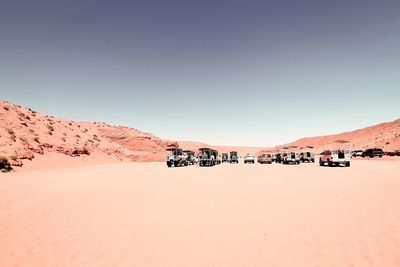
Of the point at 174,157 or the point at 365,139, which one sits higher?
the point at 365,139

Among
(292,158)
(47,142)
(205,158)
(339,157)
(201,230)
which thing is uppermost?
(47,142)

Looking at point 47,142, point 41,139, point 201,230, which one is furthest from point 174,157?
point 201,230

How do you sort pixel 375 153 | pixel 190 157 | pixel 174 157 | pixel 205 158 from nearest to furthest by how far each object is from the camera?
1. pixel 174 157
2. pixel 205 158
3. pixel 190 157
4. pixel 375 153

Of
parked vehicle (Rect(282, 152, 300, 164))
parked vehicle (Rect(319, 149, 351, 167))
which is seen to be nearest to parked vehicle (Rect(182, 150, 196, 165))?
parked vehicle (Rect(282, 152, 300, 164))

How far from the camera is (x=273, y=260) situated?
6.70 meters

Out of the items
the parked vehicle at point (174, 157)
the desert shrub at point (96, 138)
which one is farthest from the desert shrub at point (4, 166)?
the desert shrub at point (96, 138)

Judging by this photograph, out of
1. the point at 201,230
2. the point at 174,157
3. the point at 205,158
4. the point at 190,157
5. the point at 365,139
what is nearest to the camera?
the point at 201,230

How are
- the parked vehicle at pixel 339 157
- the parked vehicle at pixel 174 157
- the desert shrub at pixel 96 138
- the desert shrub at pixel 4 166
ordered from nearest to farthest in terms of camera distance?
1. the desert shrub at pixel 4 166
2. the parked vehicle at pixel 339 157
3. the parked vehicle at pixel 174 157
4. the desert shrub at pixel 96 138

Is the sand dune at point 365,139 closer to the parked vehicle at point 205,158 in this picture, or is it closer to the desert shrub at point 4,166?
the parked vehicle at point 205,158

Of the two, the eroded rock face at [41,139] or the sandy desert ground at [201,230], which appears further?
the eroded rock face at [41,139]

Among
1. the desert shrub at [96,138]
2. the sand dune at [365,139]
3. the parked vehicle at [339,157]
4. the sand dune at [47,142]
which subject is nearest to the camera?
the sand dune at [47,142]

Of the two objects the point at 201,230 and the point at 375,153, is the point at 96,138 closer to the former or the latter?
the point at 375,153

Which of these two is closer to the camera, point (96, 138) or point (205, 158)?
point (205, 158)

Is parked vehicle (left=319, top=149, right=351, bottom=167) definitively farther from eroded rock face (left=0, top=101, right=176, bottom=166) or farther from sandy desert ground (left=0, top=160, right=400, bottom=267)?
eroded rock face (left=0, top=101, right=176, bottom=166)
